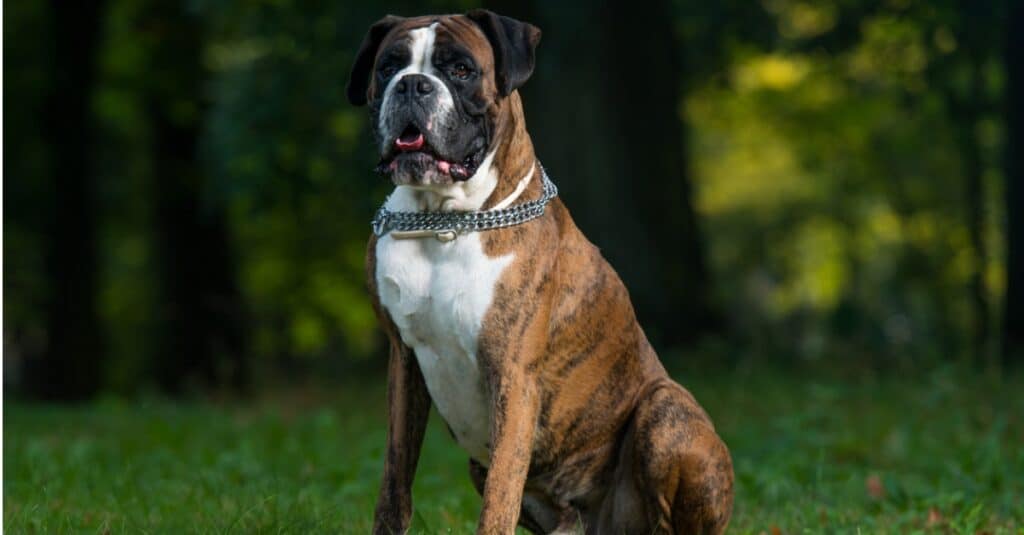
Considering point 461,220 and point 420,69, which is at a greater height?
point 420,69

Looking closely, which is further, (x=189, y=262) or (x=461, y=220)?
(x=189, y=262)

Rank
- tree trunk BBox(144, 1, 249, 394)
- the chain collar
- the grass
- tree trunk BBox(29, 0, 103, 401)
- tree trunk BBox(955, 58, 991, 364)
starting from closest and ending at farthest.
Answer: the chain collar
the grass
tree trunk BBox(144, 1, 249, 394)
tree trunk BBox(955, 58, 991, 364)
tree trunk BBox(29, 0, 103, 401)

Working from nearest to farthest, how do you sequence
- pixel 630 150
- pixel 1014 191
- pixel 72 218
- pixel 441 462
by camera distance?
pixel 441 462
pixel 630 150
pixel 1014 191
pixel 72 218

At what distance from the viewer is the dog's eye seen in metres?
4.01

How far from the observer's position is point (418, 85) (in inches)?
155

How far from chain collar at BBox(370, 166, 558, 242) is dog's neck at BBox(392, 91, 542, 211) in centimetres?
3

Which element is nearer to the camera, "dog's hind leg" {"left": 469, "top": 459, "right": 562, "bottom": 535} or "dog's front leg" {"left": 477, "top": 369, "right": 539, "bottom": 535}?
"dog's front leg" {"left": 477, "top": 369, "right": 539, "bottom": 535}

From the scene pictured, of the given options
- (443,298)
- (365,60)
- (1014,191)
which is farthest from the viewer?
(1014,191)

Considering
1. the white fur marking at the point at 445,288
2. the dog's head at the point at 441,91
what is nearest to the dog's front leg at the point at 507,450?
the white fur marking at the point at 445,288

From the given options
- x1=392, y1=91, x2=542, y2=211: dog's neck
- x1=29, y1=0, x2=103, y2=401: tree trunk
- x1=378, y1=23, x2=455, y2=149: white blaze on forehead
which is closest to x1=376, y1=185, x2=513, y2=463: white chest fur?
x1=392, y1=91, x2=542, y2=211: dog's neck

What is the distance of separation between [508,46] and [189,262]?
1329 cm

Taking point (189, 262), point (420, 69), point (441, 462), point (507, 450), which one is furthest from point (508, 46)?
point (189, 262)

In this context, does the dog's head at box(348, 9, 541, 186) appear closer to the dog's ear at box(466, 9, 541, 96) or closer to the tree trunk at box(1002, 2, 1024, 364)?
the dog's ear at box(466, 9, 541, 96)

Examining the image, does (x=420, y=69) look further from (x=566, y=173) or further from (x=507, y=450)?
(x=566, y=173)
